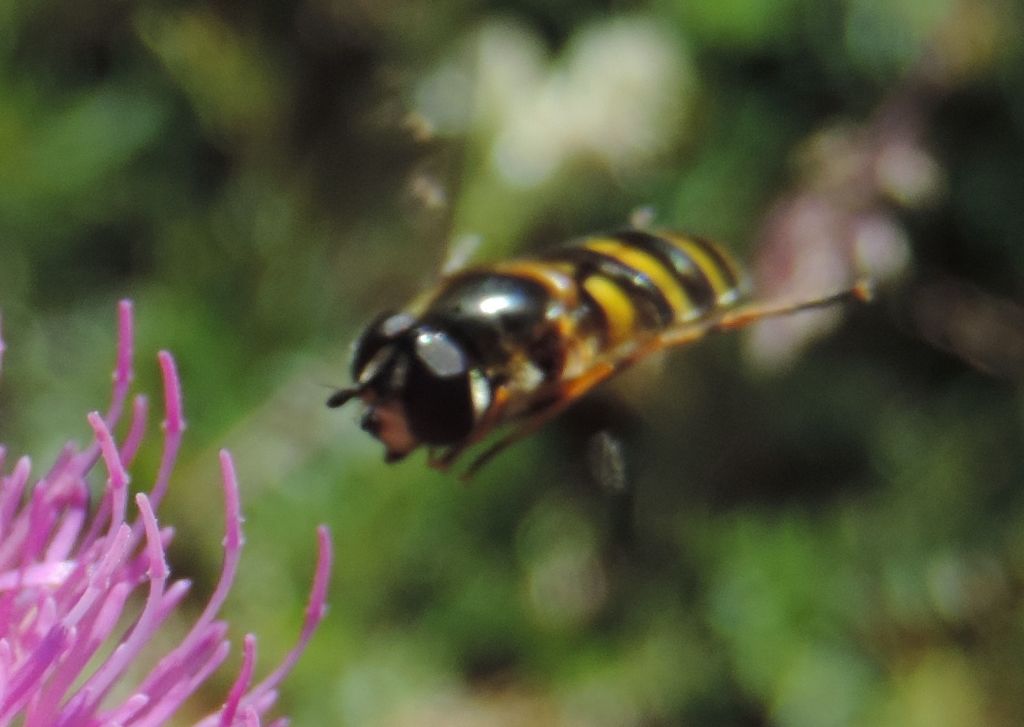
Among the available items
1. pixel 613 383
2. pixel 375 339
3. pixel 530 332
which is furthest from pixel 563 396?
pixel 613 383

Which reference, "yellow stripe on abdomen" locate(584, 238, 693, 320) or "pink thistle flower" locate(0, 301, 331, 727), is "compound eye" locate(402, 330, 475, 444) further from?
"yellow stripe on abdomen" locate(584, 238, 693, 320)

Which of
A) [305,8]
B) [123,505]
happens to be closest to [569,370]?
[123,505]

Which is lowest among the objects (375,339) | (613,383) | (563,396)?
(613,383)

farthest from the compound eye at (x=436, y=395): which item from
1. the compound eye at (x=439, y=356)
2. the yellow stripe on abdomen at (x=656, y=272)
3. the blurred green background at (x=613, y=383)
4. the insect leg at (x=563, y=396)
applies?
the blurred green background at (x=613, y=383)

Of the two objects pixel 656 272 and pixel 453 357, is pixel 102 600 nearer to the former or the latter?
pixel 453 357

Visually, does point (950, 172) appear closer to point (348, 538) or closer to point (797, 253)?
point (797, 253)

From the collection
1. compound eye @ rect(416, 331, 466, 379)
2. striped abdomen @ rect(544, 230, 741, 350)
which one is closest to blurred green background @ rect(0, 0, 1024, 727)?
striped abdomen @ rect(544, 230, 741, 350)
